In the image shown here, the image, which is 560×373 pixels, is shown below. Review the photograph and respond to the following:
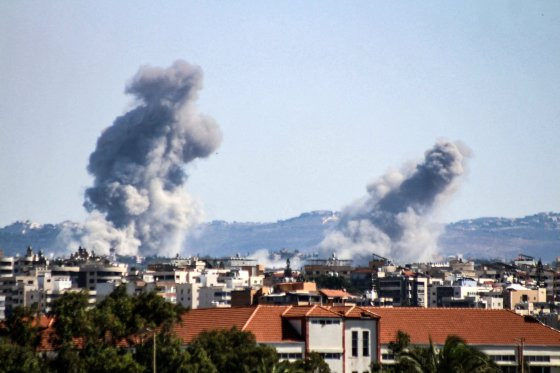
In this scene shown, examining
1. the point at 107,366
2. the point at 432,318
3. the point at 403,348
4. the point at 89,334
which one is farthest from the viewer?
the point at 432,318

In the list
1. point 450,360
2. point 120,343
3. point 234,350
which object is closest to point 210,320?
point 234,350

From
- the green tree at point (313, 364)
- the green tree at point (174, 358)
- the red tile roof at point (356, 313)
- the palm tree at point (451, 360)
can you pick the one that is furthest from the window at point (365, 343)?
the palm tree at point (451, 360)

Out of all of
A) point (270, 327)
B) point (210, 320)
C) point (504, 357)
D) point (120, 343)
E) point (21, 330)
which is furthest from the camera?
point (504, 357)

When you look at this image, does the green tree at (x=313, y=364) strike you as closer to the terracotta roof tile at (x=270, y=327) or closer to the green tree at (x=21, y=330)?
the terracotta roof tile at (x=270, y=327)

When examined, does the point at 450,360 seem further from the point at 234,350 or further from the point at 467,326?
the point at 467,326

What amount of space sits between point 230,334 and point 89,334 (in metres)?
6.65

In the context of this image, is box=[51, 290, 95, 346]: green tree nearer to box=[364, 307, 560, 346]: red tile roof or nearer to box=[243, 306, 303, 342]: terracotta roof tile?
box=[243, 306, 303, 342]: terracotta roof tile

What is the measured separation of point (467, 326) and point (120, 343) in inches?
838

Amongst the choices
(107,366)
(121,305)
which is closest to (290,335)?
(121,305)

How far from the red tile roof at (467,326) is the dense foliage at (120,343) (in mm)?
12294

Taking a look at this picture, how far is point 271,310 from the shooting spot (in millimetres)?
77500

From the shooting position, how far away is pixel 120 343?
217 ft

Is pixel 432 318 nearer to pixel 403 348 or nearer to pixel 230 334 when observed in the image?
pixel 403 348

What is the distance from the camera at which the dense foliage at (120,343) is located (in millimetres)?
61406
